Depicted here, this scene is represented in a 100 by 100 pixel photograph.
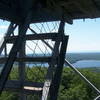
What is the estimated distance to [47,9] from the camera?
19.6 ft

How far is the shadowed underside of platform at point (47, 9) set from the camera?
548cm

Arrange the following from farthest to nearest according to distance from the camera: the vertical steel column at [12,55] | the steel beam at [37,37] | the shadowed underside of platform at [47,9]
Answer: the steel beam at [37,37] → the shadowed underside of platform at [47,9] → the vertical steel column at [12,55]

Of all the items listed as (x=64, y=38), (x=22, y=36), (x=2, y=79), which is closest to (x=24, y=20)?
(x=22, y=36)

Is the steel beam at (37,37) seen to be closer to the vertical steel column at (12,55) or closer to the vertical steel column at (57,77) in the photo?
the vertical steel column at (57,77)

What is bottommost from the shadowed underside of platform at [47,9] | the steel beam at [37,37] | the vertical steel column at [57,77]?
the vertical steel column at [57,77]

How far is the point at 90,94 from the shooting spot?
38.8m

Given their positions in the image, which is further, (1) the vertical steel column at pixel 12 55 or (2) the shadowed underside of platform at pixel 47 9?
(2) the shadowed underside of platform at pixel 47 9

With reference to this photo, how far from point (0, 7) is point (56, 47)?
136cm

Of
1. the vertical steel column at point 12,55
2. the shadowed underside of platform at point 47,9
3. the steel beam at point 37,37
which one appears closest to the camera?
the vertical steel column at point 12,55

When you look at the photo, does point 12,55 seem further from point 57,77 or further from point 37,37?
point 37,37

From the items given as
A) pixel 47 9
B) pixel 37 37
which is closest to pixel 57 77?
pixel 37 37

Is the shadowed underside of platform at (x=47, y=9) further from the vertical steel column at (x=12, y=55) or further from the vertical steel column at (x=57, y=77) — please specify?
the vertical steel column at (x=57, y=77)

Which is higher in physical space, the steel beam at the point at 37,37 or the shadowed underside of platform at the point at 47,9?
the shadowed underside of platform at the point at 47,9

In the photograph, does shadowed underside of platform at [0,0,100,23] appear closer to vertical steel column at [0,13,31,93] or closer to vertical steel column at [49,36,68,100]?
vertical steel column at [0,13,31,93]
